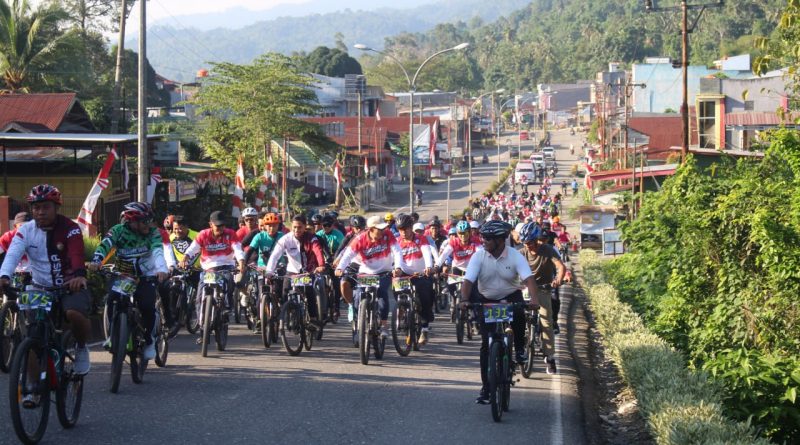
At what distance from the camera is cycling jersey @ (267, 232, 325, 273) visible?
1381 centimetres

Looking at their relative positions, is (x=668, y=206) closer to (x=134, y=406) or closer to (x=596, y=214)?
(x=134, y=406)

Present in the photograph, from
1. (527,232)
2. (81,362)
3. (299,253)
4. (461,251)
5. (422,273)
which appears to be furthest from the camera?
(461,251)

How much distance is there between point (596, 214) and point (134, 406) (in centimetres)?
4313

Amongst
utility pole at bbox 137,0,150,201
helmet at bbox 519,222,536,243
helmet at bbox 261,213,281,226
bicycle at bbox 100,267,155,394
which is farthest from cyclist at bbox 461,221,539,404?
utility pole at bbox 137,0,150,201

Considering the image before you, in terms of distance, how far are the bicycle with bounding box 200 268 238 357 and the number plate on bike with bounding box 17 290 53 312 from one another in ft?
13.9

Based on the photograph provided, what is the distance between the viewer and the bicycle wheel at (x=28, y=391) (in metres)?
7.49

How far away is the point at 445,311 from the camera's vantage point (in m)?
21.7

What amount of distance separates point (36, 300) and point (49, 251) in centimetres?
45

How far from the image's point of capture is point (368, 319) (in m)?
12.7

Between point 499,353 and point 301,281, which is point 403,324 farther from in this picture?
point 499,353

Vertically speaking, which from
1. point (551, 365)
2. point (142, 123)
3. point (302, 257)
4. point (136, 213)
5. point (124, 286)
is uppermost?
point (142, 123)

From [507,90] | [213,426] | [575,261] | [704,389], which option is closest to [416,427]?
[213,426]

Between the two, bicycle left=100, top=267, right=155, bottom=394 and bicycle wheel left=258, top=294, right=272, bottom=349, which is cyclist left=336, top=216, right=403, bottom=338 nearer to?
bicycle wheel left=258, top=294, right=272, bottom=349

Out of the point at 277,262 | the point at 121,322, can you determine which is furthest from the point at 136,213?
the point at 277,262
